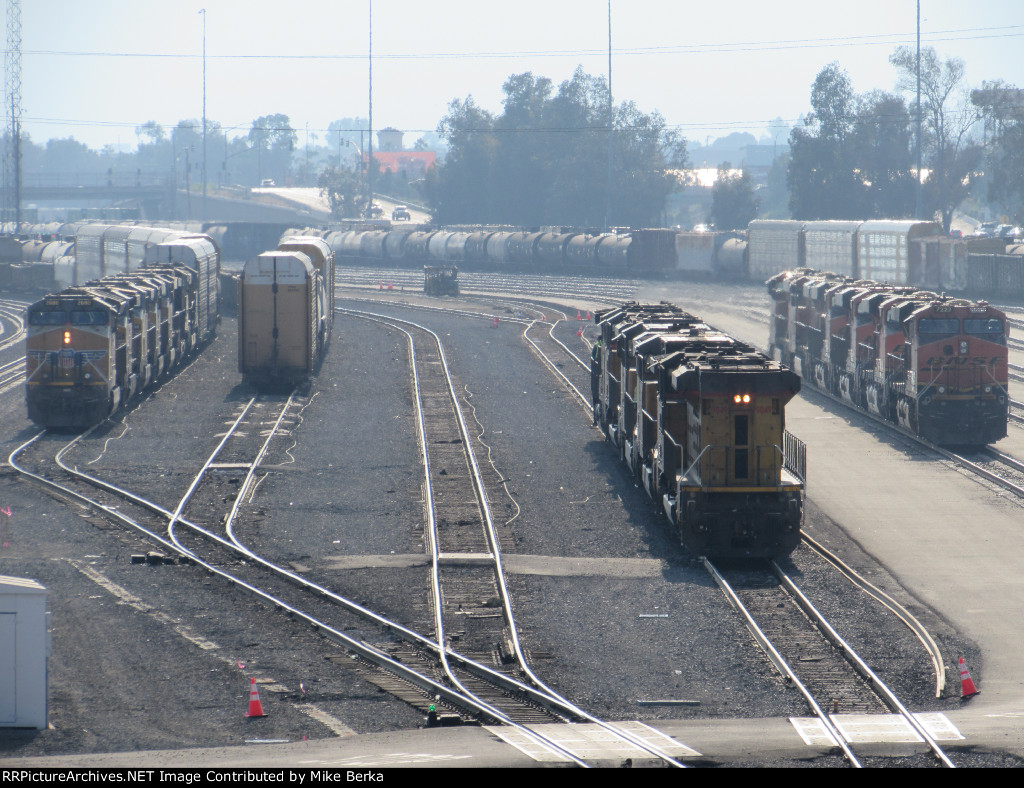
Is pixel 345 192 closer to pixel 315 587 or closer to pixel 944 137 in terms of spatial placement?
pixel 944 137

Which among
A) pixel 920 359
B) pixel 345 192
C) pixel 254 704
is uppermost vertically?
pixel 345 192

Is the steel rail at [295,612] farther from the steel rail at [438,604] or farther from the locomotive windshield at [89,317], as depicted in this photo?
the locomotive windshield at [89,317]

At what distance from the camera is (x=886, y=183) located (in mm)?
96188

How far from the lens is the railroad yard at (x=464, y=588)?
1174 centimetres

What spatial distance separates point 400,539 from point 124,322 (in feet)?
46.8

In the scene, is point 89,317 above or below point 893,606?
above

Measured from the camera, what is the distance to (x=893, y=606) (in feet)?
50.5

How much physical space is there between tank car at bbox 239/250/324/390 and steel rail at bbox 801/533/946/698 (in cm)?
1882

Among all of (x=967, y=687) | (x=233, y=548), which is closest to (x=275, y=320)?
(x=233, y=548)

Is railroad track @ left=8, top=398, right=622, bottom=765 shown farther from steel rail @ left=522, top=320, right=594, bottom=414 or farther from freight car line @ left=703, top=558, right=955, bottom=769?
steel rail @ left=522, top=320, right=594, bottom=414

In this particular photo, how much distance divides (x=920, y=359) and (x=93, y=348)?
19.6 meters

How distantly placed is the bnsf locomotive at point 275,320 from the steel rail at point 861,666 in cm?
1983

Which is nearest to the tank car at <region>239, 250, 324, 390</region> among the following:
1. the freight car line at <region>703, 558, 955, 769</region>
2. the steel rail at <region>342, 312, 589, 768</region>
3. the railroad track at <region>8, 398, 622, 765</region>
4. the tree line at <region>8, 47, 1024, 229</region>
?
the steel rail at <region>342, 312, 589, 768</region>
